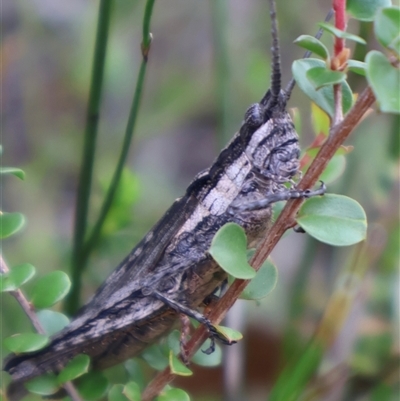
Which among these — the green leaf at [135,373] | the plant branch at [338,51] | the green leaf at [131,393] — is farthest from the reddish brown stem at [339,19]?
the green leaf at [135,373]

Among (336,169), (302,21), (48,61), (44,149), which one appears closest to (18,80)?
(48,61)

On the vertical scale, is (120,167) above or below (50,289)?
above

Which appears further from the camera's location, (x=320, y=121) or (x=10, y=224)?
(x=320, y=121)

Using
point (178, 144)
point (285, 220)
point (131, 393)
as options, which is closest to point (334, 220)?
point (285, 220)

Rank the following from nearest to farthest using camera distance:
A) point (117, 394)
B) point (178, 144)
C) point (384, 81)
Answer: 1. point (384, 81)
2. point (117, 394)
3. point (178, 144)

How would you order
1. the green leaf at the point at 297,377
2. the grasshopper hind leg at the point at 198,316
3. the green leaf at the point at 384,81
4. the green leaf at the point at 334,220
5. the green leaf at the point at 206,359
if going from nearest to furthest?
the green leaf at the point at 384,81 < the green leaf at the point at 334,220 < the grasshopper hind leg at the point at 198,316 < the green leaf at the point at 206,359 < the green leaf at the point at 297,377

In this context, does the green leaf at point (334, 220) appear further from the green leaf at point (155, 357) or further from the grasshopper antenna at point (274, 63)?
the green leaf at point (155, 357)

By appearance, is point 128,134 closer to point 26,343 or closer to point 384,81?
point 26,343
